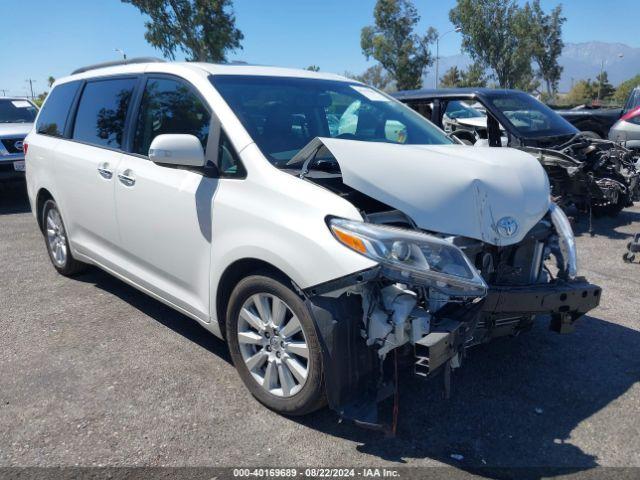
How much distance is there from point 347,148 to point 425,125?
1636mm

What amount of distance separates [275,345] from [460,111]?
6315 mm

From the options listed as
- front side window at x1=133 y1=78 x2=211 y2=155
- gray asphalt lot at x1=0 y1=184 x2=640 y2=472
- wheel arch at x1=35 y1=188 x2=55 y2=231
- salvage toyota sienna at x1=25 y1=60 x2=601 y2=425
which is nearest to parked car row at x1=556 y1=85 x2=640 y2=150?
Answer: gray asphalt lot at x1=0 y1=184 x2=640 y2=472

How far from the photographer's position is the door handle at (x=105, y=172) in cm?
406

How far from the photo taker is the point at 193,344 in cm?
399

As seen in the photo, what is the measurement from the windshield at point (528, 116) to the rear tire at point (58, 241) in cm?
565

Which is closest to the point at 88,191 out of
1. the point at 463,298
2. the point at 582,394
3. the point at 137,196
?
the point at 137,196

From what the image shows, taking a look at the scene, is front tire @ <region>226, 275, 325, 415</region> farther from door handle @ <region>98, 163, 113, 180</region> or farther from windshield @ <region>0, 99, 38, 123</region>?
windshield @ <region>0, 99, 38, 123</region>

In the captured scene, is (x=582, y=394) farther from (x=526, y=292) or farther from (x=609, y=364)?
(x=526, y=292)

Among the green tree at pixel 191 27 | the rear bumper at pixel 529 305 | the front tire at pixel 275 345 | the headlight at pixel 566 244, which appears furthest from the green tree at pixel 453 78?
the front tire at pixel 275 345

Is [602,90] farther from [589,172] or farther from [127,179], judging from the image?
[127,179]

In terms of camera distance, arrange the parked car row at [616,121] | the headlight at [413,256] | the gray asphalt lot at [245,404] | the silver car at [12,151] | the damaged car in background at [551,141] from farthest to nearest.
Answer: the parked car row at [616,121] → the silver car at [12,151] → the damaged car in background at [551,141] → the gray asphalt lot at [245,404] → the headlight at [413,256]

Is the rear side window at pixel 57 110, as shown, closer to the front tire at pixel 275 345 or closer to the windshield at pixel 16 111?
the front tire at pixel 275 345

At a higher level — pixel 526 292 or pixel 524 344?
pixel 526 292

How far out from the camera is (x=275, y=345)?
9.83ft
